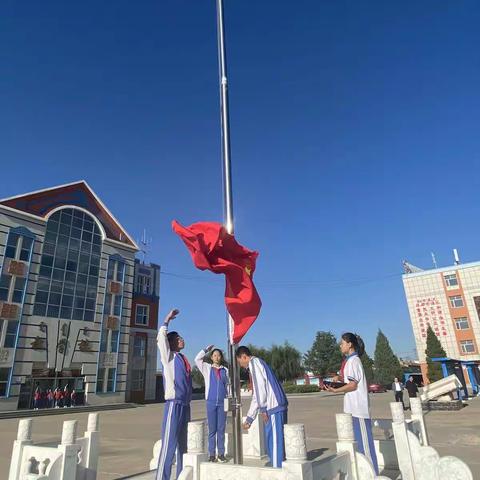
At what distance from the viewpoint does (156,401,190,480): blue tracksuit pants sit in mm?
4023

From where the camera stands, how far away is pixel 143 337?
92.5 feet

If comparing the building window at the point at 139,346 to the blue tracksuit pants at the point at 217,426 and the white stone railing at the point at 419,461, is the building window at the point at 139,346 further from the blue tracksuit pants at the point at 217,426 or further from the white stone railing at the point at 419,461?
the white stone railing at the point at 419,461

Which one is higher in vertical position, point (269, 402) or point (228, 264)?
point (228, 264)

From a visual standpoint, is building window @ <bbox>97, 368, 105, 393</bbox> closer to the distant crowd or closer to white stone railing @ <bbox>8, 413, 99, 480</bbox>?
the distant crowd

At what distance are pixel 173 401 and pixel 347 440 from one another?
6.40ft

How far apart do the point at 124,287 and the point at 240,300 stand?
2346 cm

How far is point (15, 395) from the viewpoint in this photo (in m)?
19.6

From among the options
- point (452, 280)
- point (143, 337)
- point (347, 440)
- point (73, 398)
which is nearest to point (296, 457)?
point (347, 440)

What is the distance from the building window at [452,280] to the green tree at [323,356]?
18.6 meters

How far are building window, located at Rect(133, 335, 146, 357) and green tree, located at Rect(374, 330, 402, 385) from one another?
103ft

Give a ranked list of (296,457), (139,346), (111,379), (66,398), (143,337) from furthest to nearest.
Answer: (143,337) < (139,346) < (111,379) < (66,398) < (296,457)

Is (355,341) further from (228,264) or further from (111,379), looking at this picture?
(111,379)

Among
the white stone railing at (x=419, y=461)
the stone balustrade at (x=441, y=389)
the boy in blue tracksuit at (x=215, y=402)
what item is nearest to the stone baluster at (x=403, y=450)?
the white stone railing at (x=419, y=461)

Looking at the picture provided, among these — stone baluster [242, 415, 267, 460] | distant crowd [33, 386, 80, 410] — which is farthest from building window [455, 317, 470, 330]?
stone baluster [242, 415, 267, 460]
